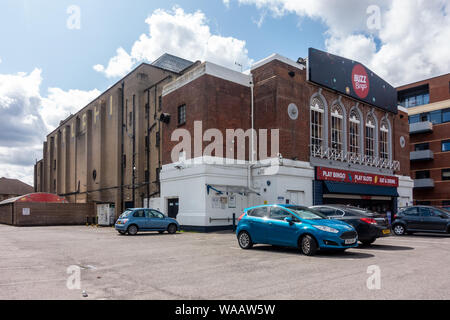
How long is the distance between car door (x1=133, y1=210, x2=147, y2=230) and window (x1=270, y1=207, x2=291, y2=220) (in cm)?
1001

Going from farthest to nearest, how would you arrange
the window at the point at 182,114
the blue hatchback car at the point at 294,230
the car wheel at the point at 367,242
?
the window at the point at 182,114 → the car wheel at the point at 367,242 → the blue hatchback car at the point at 294,230

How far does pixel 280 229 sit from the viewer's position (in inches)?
452

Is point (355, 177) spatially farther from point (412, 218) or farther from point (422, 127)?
point (422, 127)

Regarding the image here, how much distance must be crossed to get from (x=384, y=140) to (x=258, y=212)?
24323 millimetres

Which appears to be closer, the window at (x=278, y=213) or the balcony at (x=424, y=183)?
the window at (x=278, y=213)

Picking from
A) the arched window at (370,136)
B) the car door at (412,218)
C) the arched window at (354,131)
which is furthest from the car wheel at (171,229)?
the arched window at (370,136)

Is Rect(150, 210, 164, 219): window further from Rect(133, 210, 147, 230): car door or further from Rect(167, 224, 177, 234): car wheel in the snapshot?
Rect(167, 224, 177, 234): car wheel

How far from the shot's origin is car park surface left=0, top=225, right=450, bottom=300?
6281 mm

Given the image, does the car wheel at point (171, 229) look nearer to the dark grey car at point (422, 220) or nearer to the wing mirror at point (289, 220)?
the wing mirror at point (289, 220)

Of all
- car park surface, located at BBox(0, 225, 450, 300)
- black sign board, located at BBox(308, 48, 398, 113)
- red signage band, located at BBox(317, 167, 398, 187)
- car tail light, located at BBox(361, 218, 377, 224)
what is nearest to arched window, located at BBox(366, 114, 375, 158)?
black sign board, located at BBox(308, 48, 398, 113)

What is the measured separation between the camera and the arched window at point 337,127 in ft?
89.6

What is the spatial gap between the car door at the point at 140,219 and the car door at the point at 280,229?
10020 mm

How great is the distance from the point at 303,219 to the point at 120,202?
88.9 ft
